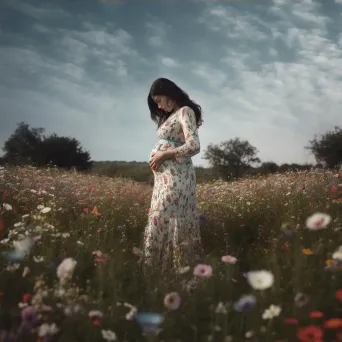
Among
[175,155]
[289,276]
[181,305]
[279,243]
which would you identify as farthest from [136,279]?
[175,155]

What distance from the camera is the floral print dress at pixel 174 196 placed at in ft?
13.6

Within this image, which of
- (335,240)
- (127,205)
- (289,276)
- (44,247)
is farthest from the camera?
(127,205)

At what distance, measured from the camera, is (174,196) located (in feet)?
13.8

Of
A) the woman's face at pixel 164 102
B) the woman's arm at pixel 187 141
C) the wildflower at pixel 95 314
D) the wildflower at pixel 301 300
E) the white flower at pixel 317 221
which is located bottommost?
the wildflower at pixel 95 314

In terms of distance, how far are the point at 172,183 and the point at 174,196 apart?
14 centimetres

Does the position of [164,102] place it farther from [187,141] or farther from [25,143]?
[25,143]

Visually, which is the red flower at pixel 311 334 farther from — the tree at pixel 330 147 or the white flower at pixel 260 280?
the tree at pixel 330 147

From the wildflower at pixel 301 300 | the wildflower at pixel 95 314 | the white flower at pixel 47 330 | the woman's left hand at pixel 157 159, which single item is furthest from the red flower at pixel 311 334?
the woman's left hand at pixel 157 159

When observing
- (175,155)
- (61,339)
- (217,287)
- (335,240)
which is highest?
(175,155)

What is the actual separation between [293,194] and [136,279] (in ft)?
13.3

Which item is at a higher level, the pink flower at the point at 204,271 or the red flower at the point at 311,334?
the pink flower at the point at 204,271

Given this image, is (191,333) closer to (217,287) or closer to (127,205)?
(217,287)

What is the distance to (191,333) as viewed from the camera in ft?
6.77

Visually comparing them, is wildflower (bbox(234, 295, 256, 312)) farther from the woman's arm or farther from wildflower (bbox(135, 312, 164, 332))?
the woman's arm
